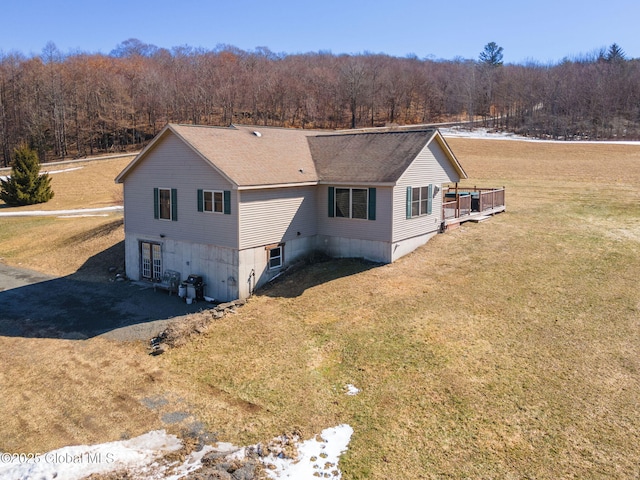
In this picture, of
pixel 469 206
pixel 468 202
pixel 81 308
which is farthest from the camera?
pixel 469 206

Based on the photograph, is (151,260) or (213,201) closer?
(213,201)

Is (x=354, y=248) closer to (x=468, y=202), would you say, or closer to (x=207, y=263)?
(x=207, y=263)

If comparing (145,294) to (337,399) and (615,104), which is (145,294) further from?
(615,104)

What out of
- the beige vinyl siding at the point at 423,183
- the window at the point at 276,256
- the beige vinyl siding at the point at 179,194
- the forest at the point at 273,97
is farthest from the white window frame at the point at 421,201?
the forest at the point at 273,97

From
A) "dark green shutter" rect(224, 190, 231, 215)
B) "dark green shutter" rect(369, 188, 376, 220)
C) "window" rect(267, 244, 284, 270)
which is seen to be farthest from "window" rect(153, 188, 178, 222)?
"dark green shutter" rect(369, 188, 376, 220)

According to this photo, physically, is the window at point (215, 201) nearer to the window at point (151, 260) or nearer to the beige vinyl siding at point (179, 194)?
the beige vinyl siding at point (179, 194)

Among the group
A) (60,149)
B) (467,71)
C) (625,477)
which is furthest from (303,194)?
(467,71)

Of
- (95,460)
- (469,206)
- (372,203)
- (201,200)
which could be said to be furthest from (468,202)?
(95,460)
